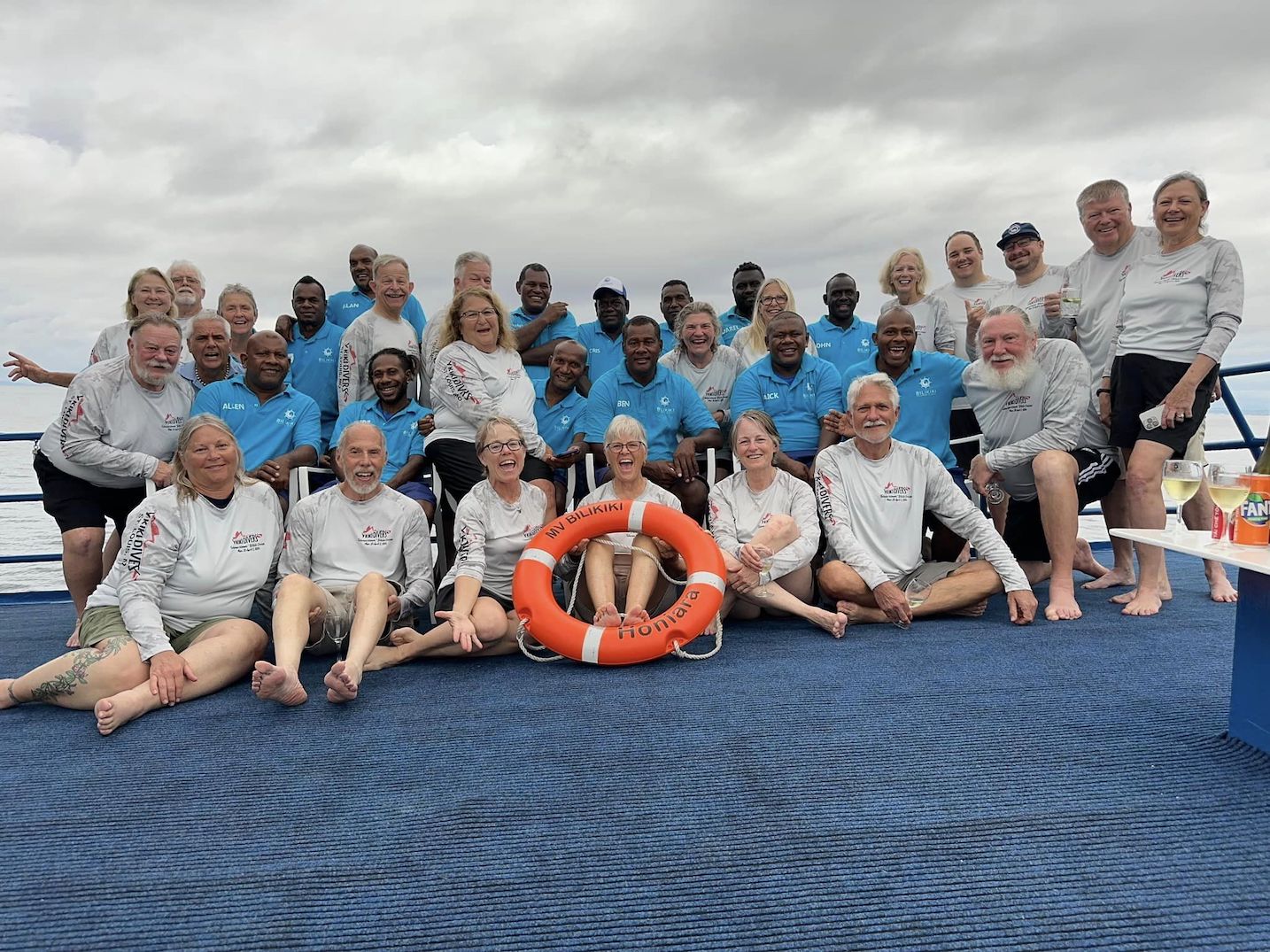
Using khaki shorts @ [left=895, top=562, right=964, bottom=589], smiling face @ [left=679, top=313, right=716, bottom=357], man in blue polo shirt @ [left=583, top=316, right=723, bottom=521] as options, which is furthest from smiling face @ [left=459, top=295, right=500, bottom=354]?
khaki shorts @ [left=895, top=562, right=964, bottom=589]

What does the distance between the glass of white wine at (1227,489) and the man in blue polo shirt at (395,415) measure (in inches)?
101

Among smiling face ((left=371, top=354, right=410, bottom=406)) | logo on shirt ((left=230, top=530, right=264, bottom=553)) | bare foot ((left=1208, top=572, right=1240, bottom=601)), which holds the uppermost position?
smiling face ((left=371, top=354, right=410, bottom=406))

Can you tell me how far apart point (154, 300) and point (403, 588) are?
1922mm

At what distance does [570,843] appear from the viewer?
1.40 meters

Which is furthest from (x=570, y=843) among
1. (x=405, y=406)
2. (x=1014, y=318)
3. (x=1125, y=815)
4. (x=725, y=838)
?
(x=1014, y=318)

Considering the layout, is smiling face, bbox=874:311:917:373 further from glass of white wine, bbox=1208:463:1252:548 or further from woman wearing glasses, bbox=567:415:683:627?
glass of white wine, bbox=1208:463:1252:548

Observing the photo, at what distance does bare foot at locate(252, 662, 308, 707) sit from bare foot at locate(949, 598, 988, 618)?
2.26m

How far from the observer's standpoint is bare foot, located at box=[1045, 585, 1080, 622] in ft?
9.55

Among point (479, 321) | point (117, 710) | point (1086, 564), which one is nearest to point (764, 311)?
point (479, 321)

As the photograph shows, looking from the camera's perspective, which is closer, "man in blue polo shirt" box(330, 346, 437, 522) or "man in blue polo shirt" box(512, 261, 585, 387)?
"man in blue polo shirt" box(330, 346, 437, 522)

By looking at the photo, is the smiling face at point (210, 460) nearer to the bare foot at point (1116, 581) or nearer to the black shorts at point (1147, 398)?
the black shorts at point (1147, 398)

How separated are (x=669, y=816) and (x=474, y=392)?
2.08 m

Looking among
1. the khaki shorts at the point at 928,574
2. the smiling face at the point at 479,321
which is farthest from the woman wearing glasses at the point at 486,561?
the khaki shorts at the point at 928,574

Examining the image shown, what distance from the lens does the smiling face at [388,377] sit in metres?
3.40
